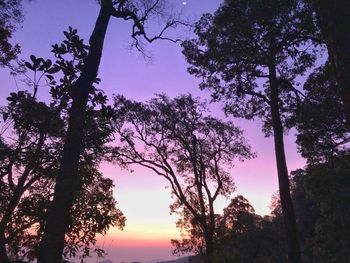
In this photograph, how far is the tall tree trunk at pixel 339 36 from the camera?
4137mm

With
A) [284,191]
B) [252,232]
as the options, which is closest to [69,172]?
→ [284,191]

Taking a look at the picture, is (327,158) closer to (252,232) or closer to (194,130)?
(194,130)

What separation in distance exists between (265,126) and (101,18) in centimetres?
1638

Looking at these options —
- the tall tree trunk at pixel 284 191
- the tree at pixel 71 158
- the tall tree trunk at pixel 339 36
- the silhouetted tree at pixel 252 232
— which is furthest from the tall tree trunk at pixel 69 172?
the silhouetted tree at pixel 252 232

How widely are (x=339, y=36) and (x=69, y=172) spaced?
14.8 ft

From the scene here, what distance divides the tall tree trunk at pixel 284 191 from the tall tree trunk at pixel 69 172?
11.3 m

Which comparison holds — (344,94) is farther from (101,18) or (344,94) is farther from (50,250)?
(101,18)

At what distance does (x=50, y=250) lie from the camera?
5.93 meters

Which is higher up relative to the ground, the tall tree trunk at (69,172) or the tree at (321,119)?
the tree at (321,119)

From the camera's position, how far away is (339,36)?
4.24 meters

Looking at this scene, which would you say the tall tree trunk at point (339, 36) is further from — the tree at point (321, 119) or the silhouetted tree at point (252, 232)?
the silhouetted tree at point (252, 232)

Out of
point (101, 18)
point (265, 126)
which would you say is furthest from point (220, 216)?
point (101, 18)

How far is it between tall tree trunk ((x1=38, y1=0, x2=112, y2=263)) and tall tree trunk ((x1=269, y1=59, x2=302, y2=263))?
1130 cm

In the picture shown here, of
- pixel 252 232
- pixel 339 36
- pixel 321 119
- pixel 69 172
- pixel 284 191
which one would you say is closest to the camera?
pixel 339 36
